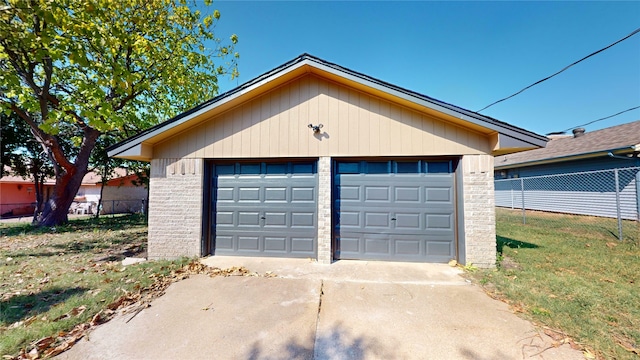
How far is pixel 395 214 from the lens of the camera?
5613mm

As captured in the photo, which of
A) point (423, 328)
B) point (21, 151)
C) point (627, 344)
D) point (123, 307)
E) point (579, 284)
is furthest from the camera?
point (21, 151)

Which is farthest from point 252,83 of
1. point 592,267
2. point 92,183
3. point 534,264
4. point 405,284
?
point 92,183

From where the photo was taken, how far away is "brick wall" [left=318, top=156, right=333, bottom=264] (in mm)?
5445

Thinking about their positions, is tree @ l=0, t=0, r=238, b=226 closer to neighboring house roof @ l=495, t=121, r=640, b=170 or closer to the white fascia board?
the white fascia board

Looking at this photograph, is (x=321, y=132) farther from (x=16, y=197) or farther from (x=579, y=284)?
(x=16, y=197)

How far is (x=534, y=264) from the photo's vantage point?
5141mm

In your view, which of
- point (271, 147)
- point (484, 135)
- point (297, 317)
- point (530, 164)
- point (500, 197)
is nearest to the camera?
point (297, 317)

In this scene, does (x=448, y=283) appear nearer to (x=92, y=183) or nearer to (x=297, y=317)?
(x=297, y=317)

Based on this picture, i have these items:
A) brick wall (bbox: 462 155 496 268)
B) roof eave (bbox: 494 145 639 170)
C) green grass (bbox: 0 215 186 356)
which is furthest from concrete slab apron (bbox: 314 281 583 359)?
roof eave (bbox: 494 145 639 170)

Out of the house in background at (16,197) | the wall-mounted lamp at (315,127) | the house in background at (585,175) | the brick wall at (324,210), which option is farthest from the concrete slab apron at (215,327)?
the house in background at (16,197)

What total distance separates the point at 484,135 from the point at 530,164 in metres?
12.1

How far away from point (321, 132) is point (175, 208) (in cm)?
398

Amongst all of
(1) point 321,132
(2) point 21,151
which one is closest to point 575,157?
(1) point 321,132

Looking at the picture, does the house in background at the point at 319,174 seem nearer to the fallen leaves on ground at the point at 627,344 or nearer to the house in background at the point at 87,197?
the fallen leaves on ground at the point at 627,344
